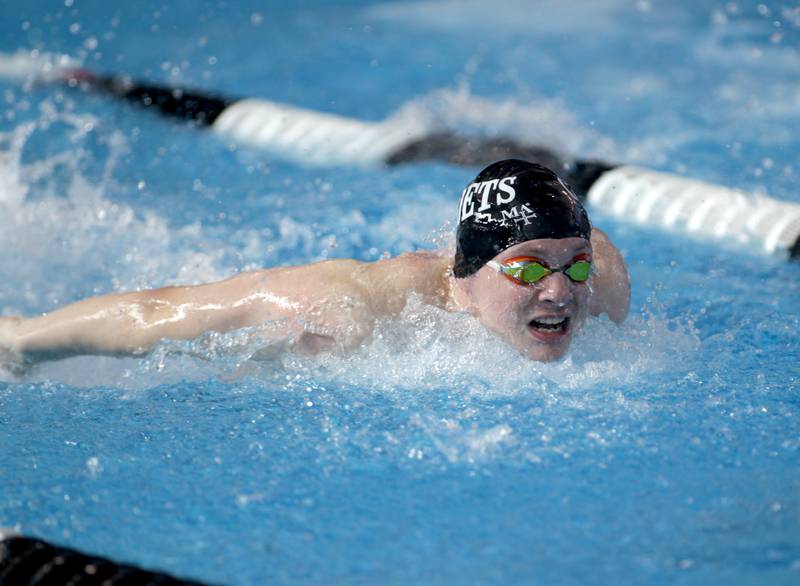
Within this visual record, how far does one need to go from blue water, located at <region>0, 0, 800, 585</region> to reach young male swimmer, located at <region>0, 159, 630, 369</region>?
0.30 ft

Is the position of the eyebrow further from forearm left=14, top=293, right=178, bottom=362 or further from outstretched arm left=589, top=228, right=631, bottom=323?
forearm left=14, top=293, right=178, bottom=362

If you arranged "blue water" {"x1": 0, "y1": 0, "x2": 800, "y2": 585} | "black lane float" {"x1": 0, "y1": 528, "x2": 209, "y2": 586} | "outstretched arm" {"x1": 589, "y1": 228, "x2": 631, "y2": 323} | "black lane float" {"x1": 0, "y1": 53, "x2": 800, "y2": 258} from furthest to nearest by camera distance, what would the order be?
"black lane float" {"x1": 0, "y1": 53, "x2": 800, "y2": 258} → "outstretched arm" {"x1": 589, "y1": 228, "x2": 631, "y2": 323} → "blue water" {"x1": 0, "y1": 0, "x2": 800, "y2": 585} → "black lane float" {"x1": 0, "y1": 528, "x2": 209, "y2": 586}

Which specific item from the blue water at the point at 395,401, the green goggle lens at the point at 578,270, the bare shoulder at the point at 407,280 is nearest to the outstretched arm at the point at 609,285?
the blue water at the point at 395,401

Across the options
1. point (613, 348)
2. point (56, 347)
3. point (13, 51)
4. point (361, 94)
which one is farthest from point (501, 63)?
point (56, 347)

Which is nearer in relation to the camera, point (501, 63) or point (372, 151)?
point (372, 151)

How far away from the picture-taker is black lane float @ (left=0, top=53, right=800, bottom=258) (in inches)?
170

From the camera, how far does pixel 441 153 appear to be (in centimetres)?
512

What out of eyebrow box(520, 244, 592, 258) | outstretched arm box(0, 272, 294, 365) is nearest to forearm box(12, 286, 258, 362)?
outstretched arm box(0, 272, 294, 365)

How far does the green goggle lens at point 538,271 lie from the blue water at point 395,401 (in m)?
0.24

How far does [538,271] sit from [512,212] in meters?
0.17

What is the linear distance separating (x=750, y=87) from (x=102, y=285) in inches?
152

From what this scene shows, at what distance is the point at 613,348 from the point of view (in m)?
3.14

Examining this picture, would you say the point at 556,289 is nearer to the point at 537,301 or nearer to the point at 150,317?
the point at 537,301

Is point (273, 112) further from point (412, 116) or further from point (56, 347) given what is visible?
point (56, 347)
